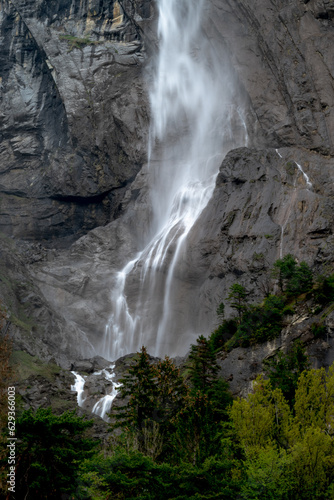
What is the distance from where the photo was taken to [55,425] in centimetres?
1571

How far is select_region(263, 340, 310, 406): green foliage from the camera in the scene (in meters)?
26.1

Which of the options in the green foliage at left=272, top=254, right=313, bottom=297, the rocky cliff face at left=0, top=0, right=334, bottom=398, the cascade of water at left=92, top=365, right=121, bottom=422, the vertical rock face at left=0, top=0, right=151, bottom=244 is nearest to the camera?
the green foliage at left=272, top=254, right=313, bottom=297

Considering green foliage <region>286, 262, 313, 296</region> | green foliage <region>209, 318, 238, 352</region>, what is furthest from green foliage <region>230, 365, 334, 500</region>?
green foliage <region>209, 318, 238, 352</region>

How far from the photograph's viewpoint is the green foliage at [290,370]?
26119 mm

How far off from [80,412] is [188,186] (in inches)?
1459

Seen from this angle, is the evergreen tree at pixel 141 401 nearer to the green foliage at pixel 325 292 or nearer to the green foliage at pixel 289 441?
the green foliage at pixel 289 441

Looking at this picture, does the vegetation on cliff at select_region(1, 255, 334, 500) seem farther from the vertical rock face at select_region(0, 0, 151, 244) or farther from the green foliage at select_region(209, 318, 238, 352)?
the vertical rock face at select_region(0, 0, 151, 244)

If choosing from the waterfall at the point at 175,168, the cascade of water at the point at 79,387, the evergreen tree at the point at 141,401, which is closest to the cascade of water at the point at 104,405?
the cascade of water at the point at 79,387

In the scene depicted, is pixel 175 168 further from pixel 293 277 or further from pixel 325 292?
pixel 325 292

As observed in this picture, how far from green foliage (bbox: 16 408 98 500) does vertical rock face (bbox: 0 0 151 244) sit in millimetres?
59870

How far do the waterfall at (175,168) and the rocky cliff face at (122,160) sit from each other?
1255mm

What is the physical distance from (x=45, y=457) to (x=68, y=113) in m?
67.5

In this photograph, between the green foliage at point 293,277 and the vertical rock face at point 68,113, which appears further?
the vertical rock face at point 68,113

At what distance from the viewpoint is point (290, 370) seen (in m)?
27.8
